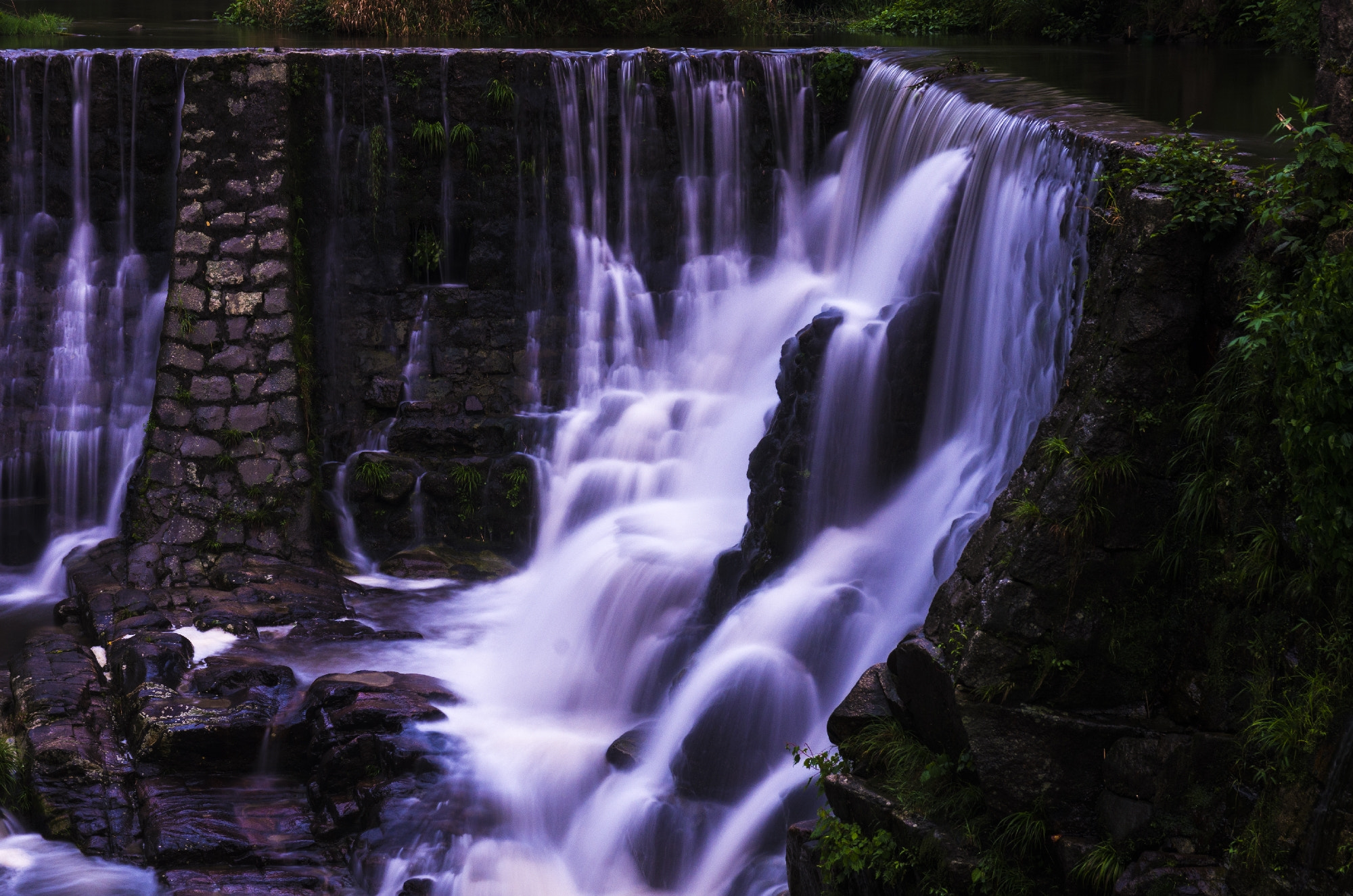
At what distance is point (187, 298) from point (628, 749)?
5.08 meters

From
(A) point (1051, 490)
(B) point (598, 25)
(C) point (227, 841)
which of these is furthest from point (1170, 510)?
(B) point (598, 25)

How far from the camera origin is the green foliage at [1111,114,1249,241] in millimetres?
4934

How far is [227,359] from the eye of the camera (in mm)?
9555

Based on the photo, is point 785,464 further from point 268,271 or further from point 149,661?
point 268,271

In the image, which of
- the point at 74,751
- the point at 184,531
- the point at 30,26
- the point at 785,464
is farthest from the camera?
the point at 30,26

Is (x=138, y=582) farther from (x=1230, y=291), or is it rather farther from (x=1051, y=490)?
(x=1230, y=291)

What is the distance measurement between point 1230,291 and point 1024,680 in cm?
168

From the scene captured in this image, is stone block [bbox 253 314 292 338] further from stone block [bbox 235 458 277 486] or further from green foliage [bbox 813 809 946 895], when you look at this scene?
green foliage [bbox 813 809 946 895]

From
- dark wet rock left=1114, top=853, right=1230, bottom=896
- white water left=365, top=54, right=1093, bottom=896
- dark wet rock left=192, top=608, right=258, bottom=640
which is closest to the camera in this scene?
dark wet rock left=1114, top=853, right=1230, bottom=896

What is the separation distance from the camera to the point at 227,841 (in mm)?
6680

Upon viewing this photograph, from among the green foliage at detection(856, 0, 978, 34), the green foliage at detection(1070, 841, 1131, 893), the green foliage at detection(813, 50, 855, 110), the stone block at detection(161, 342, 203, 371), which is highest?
the green foliage at detection(856, 0, 978, 34)

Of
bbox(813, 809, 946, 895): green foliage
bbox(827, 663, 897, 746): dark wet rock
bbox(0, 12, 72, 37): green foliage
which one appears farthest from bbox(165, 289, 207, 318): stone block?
bbox(0, 12, 72, 37): green foliage

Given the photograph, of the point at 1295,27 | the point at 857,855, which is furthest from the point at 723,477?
the point at 1295,27

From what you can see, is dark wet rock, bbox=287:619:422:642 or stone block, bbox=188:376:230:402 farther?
stone block, bbox=188:376:230:402
